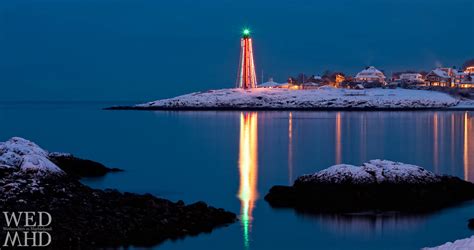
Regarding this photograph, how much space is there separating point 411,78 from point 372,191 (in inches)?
4679

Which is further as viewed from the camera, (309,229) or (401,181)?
(401,181)

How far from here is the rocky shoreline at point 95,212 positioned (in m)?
13.1

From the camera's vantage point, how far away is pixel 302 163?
3038 centimetres

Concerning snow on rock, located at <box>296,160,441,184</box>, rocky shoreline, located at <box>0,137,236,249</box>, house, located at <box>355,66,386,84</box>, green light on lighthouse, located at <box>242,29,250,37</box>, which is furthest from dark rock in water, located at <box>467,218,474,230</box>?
house, located at <box>355,66,386,84</box>

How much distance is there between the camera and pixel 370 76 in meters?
131

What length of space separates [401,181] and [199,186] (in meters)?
6.47

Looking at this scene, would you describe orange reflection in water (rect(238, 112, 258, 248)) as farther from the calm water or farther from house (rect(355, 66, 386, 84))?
house (rect(355, 66, 386, 84))

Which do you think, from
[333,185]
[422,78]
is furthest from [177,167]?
[422,78]

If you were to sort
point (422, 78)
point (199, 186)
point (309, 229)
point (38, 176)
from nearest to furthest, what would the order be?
point (309, 229)
point (38, 176)
point (199, 186)
point (422, 78)

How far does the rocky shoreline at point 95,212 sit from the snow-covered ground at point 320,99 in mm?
90022

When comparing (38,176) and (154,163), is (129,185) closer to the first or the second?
(38,176)

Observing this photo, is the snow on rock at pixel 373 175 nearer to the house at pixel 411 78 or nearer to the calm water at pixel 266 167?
the calm water at pixel 266 167

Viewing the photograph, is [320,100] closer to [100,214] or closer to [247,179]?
[247,179]

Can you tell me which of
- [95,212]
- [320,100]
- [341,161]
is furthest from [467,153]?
[320,100]
